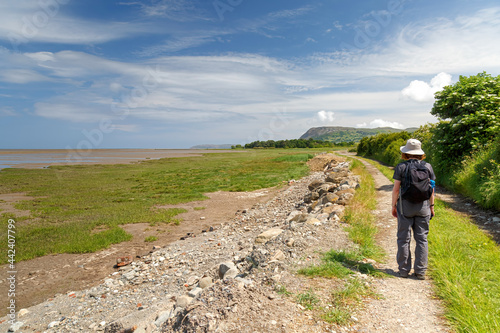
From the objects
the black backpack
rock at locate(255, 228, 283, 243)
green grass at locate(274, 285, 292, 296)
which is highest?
the black backpack

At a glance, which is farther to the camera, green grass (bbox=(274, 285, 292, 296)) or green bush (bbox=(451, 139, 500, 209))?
green bush (bbox=(451, 139, 500, 209))

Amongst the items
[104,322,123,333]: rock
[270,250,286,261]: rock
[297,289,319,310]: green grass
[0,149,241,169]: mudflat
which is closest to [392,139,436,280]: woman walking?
[297,289,319,310]: green grass

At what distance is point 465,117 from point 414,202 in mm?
10817

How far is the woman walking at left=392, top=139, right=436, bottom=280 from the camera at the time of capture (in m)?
4.32

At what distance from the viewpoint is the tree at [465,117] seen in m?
12.0

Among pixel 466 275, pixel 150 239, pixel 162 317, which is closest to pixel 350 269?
pixel 466 275

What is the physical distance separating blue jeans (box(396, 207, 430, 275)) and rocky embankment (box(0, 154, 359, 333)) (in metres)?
1.35

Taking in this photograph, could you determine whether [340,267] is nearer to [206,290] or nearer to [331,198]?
[206,290]

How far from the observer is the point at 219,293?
3898 millimetres

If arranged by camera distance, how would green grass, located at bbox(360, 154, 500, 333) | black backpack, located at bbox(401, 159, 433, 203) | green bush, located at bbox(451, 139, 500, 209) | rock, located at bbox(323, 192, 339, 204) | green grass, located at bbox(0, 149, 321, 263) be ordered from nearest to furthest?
green grass, located at bbox(360, 154, 500, 333), black backpack, located at bbox(401, 159, 433, 203), green bush, located at bbox(451, 139, 500, 209), green grass, located at bbox(0, 149, 321, 263), rock, located at bbox(323, 192, 339, 204)

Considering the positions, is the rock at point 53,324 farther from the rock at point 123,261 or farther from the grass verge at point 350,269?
the grass verge at point 350,269

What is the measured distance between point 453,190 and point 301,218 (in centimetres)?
794

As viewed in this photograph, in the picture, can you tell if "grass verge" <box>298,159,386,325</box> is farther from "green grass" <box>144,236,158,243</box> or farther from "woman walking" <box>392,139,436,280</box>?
"green grass" <box>144,236,158,243</box>

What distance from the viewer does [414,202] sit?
446 centimetres
